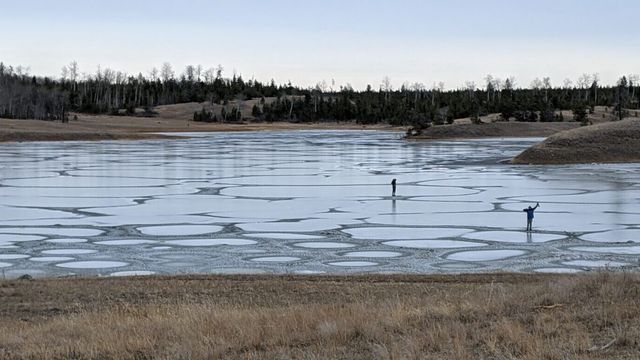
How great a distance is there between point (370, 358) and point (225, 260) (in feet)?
34.0

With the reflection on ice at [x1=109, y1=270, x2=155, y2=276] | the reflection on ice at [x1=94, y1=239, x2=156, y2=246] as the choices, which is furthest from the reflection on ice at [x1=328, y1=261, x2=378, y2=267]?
the reflection on ice at [x1=94, y1=239, x2=156, y2=246]

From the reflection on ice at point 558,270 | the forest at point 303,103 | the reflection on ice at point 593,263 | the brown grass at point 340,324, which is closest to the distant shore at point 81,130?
the forest at point 303,103

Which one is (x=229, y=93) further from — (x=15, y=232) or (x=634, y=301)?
(x=634, y=301)

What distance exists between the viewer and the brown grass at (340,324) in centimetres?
864

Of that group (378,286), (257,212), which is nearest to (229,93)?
(257,212)

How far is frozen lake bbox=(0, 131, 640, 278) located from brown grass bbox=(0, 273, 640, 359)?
3364 millimetres

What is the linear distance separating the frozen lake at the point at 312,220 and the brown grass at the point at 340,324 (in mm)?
3364

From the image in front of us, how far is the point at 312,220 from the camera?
2441 cm

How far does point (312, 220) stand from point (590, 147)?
32.2 metres

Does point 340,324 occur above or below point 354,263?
above

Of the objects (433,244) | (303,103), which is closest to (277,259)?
(433,244)

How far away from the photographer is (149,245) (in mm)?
20453

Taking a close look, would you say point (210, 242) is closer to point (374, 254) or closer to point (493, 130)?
point (374, 254)

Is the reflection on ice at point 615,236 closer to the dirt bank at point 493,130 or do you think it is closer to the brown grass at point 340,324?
the brown grass at point 340,324
